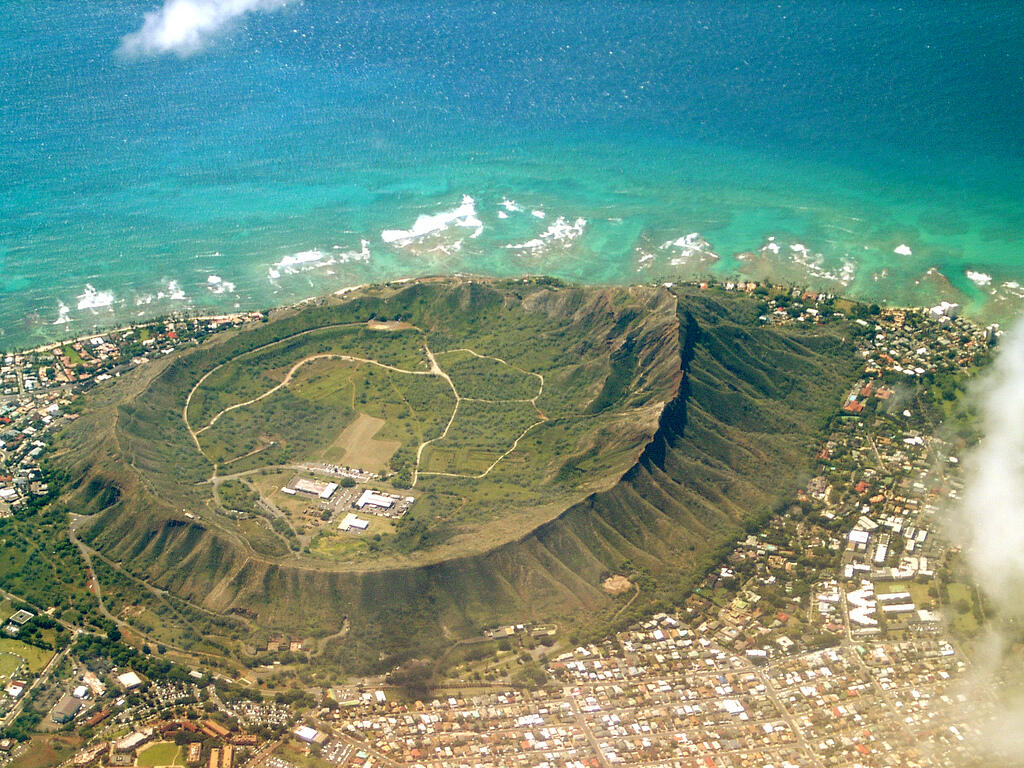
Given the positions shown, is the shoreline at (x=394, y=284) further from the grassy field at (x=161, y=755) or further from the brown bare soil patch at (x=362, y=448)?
the grassy field at (x=161, y=755)

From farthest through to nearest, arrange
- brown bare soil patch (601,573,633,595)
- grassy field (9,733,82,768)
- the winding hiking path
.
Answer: the winding hiking path → brown bare soil patch (601,573,633,595) → grassy field (9,733,82,768)

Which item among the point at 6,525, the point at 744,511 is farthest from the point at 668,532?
the point at 6,525

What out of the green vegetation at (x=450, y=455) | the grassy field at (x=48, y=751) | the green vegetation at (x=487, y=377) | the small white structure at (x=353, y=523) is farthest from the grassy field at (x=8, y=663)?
the green vegetation at (x=487, y=377)

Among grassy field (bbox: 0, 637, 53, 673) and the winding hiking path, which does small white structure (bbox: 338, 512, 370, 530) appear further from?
grassy field (bbox: 0, 637, 53, 673)

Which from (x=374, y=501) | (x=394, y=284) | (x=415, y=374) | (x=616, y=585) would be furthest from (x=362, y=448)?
(x=394, y=284)

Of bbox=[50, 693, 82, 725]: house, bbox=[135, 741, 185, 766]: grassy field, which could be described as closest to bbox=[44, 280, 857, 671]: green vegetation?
bbox=[50, 693, 82, 725]: house
